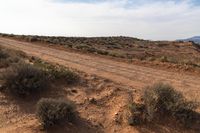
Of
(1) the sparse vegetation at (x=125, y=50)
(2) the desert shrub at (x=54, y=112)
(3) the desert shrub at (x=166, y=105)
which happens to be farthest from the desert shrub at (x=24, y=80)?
(1) the sparse vegetation at (x=125, y=50)

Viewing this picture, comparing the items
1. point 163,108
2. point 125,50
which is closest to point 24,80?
point 163,108

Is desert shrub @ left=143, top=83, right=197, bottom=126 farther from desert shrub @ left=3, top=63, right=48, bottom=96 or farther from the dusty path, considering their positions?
desert shrub @ left=3, top=63, right=48, bottom=96

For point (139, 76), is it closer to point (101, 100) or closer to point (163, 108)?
point (101, 100)

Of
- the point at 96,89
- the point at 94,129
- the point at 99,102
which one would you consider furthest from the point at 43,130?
the point at 96,89

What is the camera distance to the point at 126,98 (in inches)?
536

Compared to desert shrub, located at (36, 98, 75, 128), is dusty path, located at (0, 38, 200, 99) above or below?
above

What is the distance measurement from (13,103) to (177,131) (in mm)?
5974

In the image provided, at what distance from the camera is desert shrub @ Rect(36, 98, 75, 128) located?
473 inches

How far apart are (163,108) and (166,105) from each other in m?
0.21

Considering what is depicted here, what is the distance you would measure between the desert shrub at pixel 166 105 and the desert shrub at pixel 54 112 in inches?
101

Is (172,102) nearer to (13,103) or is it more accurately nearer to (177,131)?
(177,131)

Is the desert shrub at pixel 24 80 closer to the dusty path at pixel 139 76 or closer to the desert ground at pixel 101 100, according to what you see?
the desert ground at pixel 101 100

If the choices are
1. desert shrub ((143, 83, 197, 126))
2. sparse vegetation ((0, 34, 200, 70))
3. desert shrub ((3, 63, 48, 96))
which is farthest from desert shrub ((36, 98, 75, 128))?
sparse vegetation ((0, 34, 200, 70))

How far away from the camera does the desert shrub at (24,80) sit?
14242 millimetres
